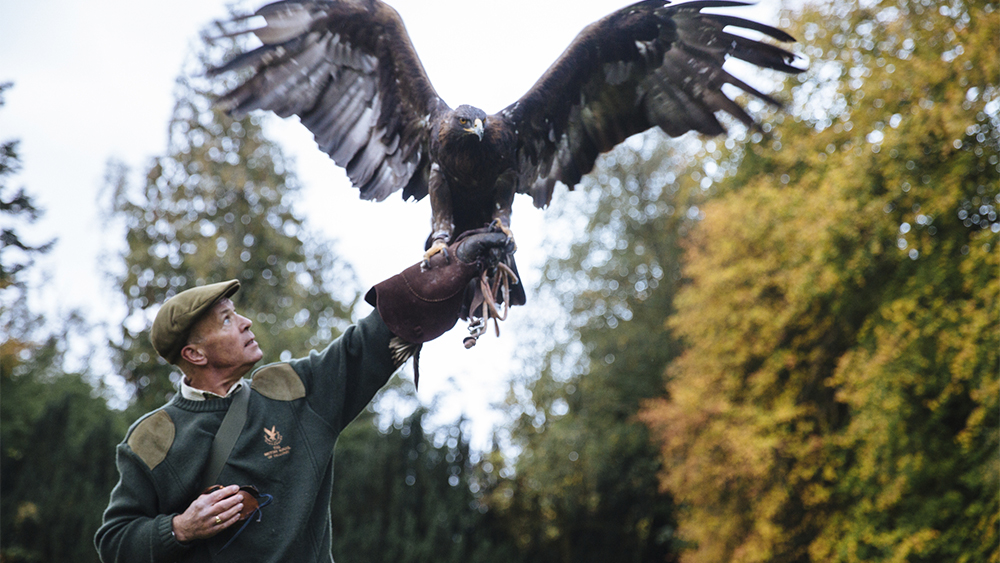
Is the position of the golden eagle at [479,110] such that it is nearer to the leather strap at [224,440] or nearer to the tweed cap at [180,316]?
the tweed cap at [180,316]

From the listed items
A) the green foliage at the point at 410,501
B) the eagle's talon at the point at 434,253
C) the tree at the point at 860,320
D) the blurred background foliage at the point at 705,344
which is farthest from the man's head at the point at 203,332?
the green foliage at the point at 410,501

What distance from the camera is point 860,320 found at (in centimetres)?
940

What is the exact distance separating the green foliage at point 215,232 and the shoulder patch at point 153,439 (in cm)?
997

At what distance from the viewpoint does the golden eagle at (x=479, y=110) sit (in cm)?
237

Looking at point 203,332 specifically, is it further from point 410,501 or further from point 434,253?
point 410,501

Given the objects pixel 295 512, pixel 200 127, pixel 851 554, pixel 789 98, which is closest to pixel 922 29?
pixel 789 98

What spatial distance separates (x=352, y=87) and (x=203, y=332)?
0.97 meters

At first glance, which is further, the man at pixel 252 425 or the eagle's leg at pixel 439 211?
the eagle's leg at pixel 439 211

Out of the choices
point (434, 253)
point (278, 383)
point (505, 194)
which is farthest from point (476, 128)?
point (278, 383)

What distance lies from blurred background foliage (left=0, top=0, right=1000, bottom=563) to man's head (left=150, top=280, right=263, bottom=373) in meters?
3.04

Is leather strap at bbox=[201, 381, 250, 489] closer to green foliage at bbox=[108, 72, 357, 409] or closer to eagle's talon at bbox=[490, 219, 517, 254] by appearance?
eagle's talon at bbox=[490, 219, 517, 254]

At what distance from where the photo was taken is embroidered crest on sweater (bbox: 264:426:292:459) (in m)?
2.00

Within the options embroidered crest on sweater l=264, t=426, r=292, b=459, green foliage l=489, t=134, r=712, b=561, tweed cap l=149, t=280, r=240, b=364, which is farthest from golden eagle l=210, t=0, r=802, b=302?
green foliage l=489, t=134, r=712, b=561

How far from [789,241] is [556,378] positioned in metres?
4.84
